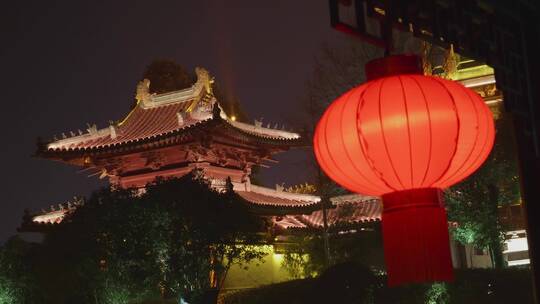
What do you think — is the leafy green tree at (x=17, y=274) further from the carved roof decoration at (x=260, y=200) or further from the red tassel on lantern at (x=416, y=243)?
the red tassel on lantern at (x=416, y=243)

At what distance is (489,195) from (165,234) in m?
7.29

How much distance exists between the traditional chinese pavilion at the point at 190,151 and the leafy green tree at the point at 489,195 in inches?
122

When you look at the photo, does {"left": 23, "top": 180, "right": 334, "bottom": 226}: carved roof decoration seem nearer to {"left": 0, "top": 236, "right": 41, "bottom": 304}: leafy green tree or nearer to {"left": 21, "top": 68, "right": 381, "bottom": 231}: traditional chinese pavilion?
{"left": 21, "top": 68, "right": 381, "bottom": 231}: traditional chinese pavilion

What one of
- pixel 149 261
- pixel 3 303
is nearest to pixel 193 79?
pixel 3 303

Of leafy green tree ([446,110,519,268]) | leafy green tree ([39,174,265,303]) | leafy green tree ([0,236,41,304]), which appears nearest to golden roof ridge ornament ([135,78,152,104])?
leafy green tree ([0,236,41,304])

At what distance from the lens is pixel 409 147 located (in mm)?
4305

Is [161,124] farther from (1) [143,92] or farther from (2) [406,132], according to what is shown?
(2) [406,132]

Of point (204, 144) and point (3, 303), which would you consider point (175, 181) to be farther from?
point (3, 303)

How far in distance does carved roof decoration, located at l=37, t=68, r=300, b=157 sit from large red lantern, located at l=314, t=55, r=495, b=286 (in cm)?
1312

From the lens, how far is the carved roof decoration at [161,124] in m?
18.3

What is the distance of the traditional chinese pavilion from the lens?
59.1ft

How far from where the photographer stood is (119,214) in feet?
45.1

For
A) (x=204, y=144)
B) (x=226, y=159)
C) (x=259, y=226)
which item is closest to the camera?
(x=259, y=226)

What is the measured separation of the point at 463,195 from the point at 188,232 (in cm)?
656
